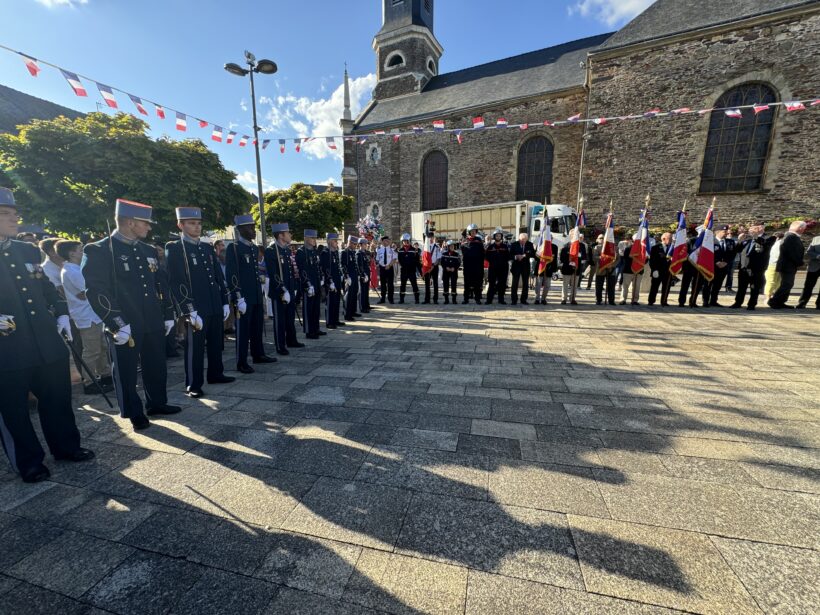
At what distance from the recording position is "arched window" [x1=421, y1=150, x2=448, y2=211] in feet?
86.8

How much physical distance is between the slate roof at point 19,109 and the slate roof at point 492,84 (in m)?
22.9

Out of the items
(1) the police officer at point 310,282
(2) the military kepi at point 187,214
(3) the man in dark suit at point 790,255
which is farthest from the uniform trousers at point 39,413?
(3) the man in dark suit at point 790,255

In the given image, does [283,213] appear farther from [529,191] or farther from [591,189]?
[591,189]

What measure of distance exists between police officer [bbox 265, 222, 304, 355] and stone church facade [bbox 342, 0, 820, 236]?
10777 millimetres

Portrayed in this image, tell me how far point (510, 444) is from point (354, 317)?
6481 millimetres

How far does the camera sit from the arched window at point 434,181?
26469 mm

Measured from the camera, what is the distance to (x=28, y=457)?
8.40 feet

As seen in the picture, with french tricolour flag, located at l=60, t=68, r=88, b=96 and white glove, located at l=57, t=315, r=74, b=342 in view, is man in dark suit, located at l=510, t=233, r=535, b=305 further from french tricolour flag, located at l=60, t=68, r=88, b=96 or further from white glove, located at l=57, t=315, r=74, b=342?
french tricolour flag, located at l=60, t=68, r=88, b=96

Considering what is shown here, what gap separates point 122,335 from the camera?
3.17m

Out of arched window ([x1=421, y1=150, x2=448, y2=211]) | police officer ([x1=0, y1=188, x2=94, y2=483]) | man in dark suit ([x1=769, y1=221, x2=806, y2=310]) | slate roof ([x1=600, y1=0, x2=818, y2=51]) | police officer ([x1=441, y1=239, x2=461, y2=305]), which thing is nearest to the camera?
police officer ([x1=0, y1=188, x2=94, y2=483])

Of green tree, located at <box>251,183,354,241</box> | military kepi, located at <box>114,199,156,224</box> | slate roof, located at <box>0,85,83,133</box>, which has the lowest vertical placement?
military kepi, located at <box>114,199,156,224</box>

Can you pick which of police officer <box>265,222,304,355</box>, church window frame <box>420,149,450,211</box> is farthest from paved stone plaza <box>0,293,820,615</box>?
church window frame <box>420,149,450,211</box>

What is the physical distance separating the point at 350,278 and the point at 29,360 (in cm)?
600

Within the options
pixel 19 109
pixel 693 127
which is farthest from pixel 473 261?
pixel 19 109
